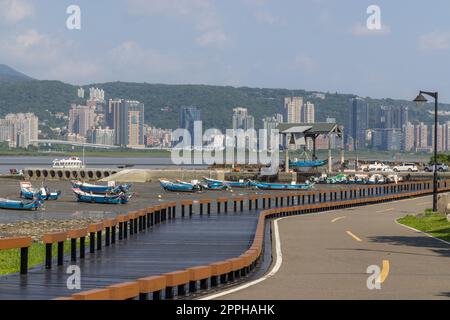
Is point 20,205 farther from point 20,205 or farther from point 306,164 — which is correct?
point 306,164

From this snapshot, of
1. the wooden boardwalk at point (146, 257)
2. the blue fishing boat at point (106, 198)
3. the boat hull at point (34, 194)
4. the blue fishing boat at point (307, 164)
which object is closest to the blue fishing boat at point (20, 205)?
the blue fishing boat at point (106, 198)

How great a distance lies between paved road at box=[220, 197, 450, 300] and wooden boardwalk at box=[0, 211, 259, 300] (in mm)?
2184

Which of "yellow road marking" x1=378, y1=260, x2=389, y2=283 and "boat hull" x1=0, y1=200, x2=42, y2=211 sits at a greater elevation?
"yellow road marking" x1=378, y1=260, x2=389, y2=283

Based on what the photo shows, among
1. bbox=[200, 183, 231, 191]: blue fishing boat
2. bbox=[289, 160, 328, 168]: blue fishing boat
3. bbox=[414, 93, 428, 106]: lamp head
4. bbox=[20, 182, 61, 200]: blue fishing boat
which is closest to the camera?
bbox=[414, 93, 428, 106]: lamp head

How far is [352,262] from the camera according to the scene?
2975cm

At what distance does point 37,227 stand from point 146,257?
3224 cm

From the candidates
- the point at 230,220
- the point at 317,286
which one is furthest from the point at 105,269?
the point at 230,220

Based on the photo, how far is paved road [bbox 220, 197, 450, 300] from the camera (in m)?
22.0

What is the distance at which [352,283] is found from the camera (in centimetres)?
2397

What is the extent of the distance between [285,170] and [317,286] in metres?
143

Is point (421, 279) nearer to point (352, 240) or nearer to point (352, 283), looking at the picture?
point (352, 283)

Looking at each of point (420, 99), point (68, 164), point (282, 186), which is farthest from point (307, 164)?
point (420, 99)

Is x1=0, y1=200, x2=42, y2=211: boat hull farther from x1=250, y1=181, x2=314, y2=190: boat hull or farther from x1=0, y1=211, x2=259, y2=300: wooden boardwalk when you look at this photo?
x1=250, y1=181, x2=314, y2=190: boat hull

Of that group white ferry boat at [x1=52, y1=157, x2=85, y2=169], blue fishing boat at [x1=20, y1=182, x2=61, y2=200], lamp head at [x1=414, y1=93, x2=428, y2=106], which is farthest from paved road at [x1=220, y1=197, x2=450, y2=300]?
white ferry boat at [x1=52, y1=157, x2=85, y2=169]
